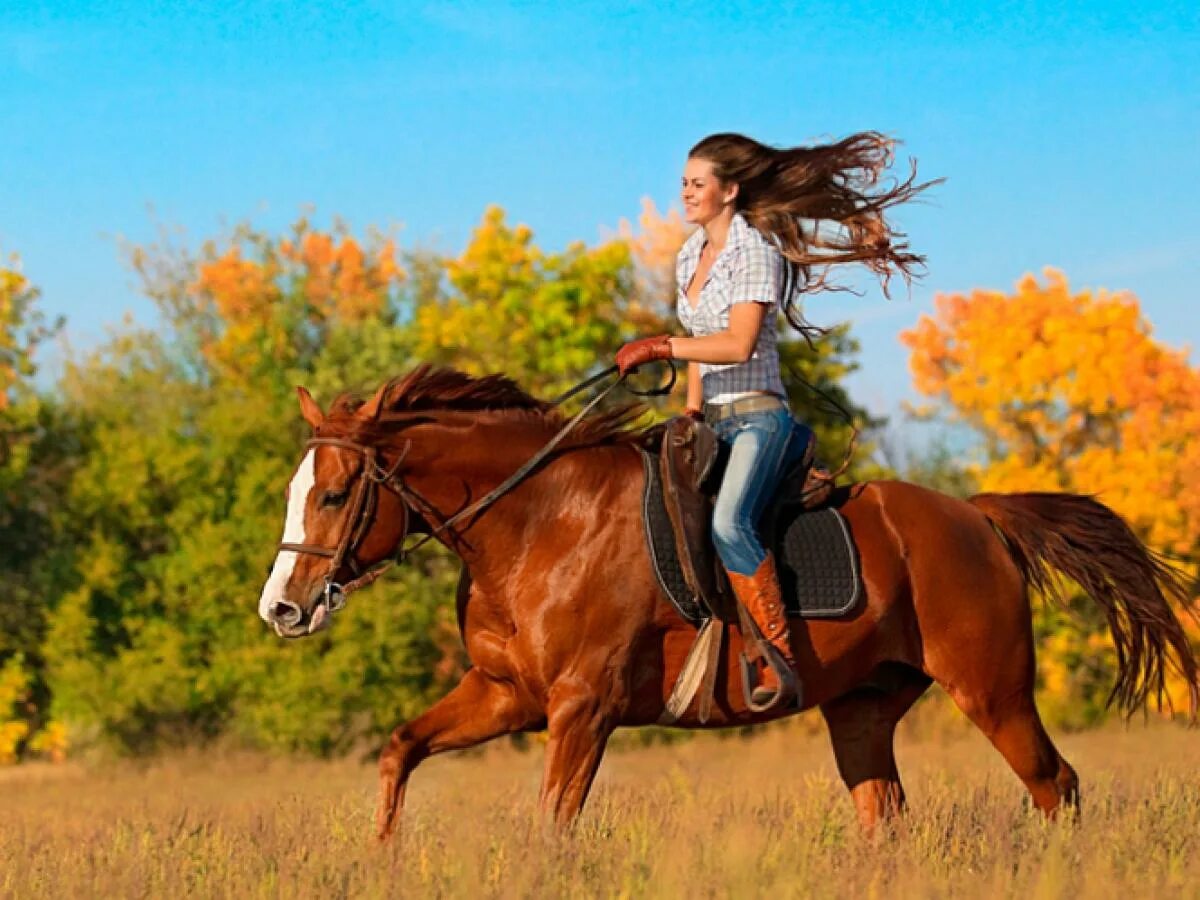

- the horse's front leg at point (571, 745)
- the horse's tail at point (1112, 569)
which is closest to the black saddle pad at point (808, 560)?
the horse's front leg at point (571, 745)

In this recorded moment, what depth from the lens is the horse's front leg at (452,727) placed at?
22.9 feet

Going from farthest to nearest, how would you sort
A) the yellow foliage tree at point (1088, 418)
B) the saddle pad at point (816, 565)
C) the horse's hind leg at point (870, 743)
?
the yellow foliage tree at point (1088, 418)
the horse's hind leg at point (870, 743)
the saddle pad at point (816, 565)

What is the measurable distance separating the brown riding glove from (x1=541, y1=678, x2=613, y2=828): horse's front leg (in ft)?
4.25

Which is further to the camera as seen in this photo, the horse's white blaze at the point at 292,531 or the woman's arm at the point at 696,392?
the woman's arm at the point at 696,392

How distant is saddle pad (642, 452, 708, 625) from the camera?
22.4 ft

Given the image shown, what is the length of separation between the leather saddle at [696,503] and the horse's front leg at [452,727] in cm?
92

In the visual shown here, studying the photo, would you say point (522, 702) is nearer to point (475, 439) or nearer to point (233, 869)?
point (475, 439)

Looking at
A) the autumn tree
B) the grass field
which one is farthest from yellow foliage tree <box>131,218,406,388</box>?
the grass field

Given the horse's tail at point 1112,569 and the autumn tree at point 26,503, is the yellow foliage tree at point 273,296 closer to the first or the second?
the autumn tree at point 26,503

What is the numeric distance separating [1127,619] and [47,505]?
75.4 feet

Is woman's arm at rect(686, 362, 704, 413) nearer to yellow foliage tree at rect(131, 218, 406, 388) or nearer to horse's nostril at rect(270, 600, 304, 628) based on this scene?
horse's nostril at rect(270, 600, 304, 628)

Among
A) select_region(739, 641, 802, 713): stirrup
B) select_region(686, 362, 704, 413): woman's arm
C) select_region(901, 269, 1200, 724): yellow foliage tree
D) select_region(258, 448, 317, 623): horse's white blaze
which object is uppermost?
select_region(901, 269, 1200, 724): yellow foliage tree

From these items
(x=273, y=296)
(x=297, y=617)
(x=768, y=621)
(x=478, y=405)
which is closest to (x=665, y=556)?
(x=768, y=621)

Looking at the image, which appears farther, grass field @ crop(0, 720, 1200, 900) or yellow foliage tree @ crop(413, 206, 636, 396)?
yellow foliage tree @ crop(413, 206, 636, 396)
